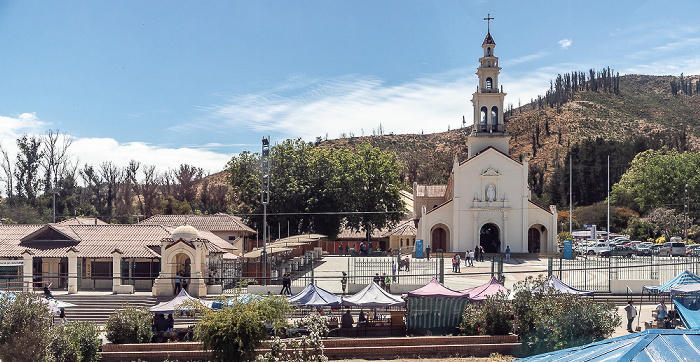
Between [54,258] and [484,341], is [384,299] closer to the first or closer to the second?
[484,341]

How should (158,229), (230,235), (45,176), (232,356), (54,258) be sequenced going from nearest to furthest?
(232,356) < (54,258) < (158,229) < (230,235) < (45,176)

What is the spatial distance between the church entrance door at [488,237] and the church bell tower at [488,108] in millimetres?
6703

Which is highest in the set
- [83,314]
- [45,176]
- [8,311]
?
[45,176]

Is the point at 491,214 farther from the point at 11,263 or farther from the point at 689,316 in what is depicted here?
the point at 11,263

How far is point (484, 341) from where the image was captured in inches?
846

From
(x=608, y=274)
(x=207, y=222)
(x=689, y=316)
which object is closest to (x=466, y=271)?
(x=608, y=274)

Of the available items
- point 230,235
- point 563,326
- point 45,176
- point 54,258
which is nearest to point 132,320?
point 563,326

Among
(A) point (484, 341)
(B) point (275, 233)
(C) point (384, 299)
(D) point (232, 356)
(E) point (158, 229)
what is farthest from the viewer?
(B) point (275, 233)

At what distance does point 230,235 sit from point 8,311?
34.9 m

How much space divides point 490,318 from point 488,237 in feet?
119

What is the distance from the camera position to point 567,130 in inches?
4879

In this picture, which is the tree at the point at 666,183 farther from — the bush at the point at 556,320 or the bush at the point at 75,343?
the bush at the point at 75,343

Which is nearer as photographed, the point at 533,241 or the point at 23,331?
the point at 23,331

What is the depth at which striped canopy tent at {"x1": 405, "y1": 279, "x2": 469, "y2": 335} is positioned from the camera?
22984mm
